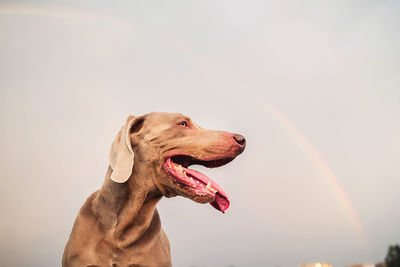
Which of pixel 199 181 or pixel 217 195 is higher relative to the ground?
pixel 199 181

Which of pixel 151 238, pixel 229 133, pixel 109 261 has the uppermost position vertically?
pixel 229 133

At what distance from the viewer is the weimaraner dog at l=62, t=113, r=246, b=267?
3438 mm

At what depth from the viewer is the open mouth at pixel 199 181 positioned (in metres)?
3.42

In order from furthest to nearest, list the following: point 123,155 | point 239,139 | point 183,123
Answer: point 183,123
point 239,139
point 123,155

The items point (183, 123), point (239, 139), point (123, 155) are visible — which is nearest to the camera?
point (123, 155)

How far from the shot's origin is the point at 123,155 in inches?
136

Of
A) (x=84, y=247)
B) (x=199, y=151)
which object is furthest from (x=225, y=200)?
(x=84, y=247)

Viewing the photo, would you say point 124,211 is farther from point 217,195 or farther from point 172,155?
point 217,195

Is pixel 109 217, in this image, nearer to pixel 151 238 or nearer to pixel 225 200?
→ pixel 151 238

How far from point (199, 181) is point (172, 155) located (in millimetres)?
472

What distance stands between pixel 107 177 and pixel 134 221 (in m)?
0.66

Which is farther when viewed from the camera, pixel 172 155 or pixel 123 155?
pixel 172 155

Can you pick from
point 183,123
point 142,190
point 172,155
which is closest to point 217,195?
point 172,155

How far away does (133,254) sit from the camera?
3.51 meters
